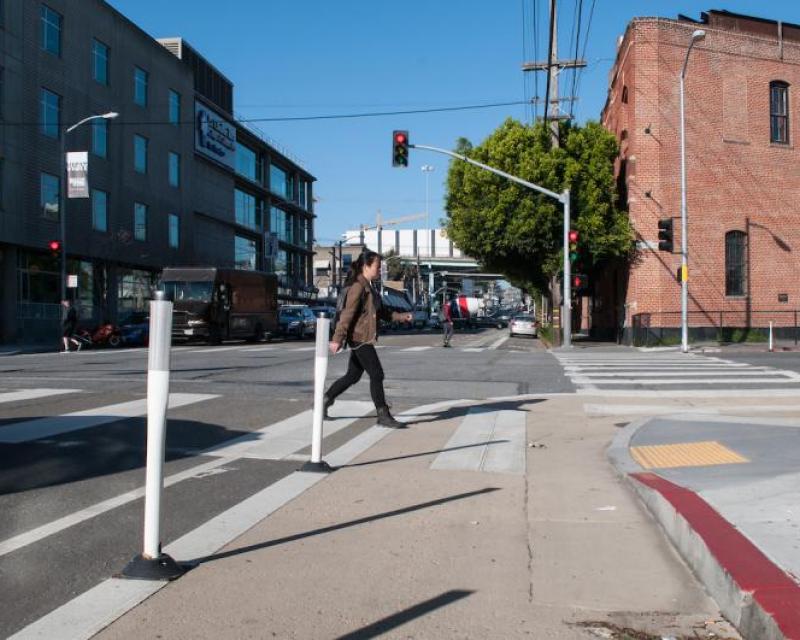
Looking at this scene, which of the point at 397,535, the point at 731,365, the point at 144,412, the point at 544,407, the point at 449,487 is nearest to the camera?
the point at 397,535

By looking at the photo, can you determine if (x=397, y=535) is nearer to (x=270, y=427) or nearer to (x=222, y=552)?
(x=222, y=552)

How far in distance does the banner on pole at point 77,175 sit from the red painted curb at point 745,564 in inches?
1165

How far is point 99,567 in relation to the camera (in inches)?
159

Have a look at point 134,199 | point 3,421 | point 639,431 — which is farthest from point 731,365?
point 134,199

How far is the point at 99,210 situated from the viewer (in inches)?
1574

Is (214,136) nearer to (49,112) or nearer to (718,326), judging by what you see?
(49,112)

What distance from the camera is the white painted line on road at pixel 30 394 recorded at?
1014cm

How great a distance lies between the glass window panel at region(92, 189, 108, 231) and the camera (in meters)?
39.4

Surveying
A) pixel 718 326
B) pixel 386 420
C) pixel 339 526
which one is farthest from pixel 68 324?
pixel 339 526

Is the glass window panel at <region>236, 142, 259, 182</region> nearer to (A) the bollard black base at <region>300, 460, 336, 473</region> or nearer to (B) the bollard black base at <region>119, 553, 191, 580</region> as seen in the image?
(A) the bollard black base at <region>300, 460, 336, 473</region>

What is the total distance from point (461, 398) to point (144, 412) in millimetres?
4502

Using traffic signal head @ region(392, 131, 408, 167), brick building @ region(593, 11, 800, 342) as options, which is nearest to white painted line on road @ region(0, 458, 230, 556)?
traffic signal head @ region(392, 131, 408, 167)

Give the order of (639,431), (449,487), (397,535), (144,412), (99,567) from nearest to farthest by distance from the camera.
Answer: (99,567) → (397,535) → (449,487) → (639,431) → (144,412)

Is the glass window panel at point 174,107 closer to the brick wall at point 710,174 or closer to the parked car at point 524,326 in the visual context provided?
the parked car at point 524,326
